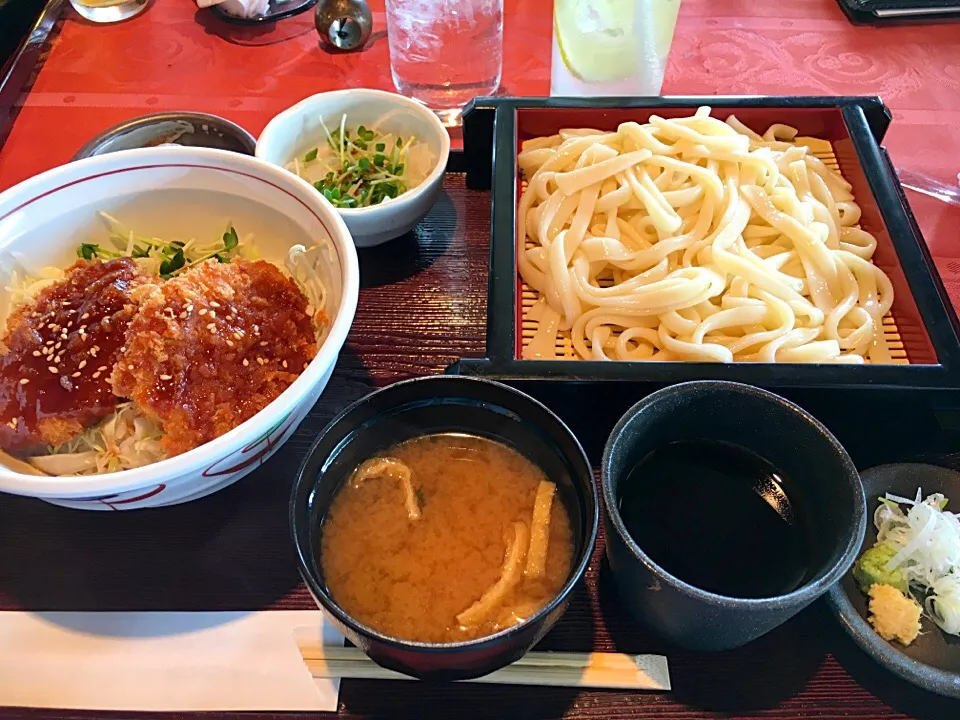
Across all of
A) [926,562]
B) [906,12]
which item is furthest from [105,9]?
[926,562]

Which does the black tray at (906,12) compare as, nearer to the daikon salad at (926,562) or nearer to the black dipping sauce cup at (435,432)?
the daikon salad at (926,562)

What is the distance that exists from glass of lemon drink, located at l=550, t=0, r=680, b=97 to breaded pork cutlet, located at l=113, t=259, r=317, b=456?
122 centimetres

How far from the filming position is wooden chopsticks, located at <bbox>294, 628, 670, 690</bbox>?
1.20 meters

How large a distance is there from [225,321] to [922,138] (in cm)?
214

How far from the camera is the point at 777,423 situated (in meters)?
1.23

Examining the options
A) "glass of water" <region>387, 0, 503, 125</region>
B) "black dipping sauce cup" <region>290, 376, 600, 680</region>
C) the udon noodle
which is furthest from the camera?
"glass of water" <region>387, 0, 503, 125</region>

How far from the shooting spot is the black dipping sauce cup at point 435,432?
998mm

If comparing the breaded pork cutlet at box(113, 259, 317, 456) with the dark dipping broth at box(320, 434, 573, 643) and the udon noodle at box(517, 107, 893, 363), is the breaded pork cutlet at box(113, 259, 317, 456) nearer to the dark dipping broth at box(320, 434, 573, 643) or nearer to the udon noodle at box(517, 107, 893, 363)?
the dark dipping broth at box(320, 434, 573, 643)

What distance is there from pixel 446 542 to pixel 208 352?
58 cm

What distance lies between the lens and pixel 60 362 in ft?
4.50

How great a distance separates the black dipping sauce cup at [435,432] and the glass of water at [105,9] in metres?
2.27

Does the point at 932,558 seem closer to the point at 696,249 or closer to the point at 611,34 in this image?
the point at 696,249

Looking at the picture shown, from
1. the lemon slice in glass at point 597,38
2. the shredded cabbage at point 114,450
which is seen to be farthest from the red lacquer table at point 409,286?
the lemon slice in glass at point 597,38

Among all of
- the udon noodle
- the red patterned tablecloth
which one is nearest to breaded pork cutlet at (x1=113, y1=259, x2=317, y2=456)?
the udon noodle
